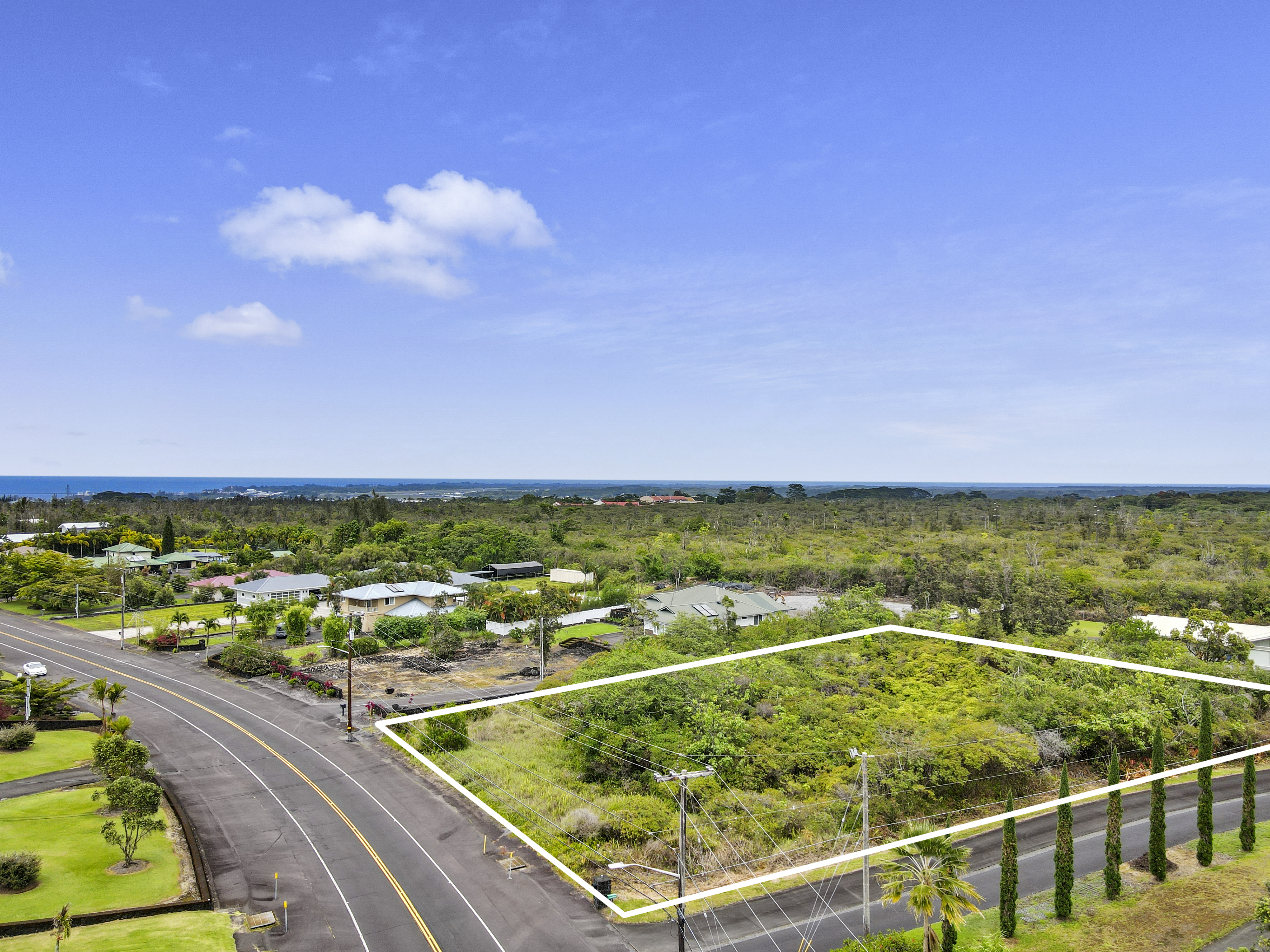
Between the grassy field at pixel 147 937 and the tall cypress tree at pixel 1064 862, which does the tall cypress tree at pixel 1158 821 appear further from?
the grassy field at pixel 147 937

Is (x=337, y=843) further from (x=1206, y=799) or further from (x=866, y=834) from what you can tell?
(x=1206, y=799)

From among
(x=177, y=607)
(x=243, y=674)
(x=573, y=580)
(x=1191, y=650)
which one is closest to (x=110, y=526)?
(x=177, y=607)

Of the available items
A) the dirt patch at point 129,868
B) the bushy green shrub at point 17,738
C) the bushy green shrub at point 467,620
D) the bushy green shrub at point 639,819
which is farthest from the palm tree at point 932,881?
the bushy green shrub at point 467,620

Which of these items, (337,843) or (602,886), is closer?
(602,886)

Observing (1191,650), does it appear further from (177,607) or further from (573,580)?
(177,607)

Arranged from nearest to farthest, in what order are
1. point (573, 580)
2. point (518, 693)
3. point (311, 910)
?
point (311, 910), point (518, 693), point (573, 580)

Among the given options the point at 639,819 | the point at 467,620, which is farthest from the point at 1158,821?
the point at 467,620
